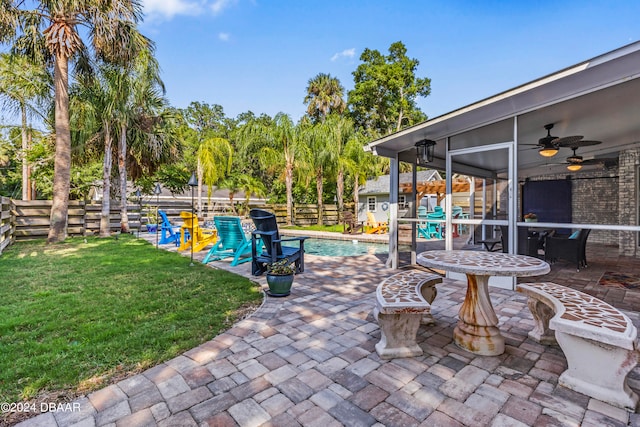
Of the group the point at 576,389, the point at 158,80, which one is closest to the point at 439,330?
the point at 576,389

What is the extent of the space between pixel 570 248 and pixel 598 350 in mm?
4291

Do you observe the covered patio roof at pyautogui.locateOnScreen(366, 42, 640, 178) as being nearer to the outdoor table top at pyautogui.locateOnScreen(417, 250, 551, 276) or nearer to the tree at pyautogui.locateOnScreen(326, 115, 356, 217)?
the outdoor table top at pyautogui.locateOnScreen(417, 250, 551, 276)

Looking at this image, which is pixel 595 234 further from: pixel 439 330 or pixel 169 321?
pixel 169 321

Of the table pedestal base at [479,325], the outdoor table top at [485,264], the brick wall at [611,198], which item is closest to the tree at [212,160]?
the brick wall at [611,198]

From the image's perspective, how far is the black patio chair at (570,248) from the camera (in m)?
5.12

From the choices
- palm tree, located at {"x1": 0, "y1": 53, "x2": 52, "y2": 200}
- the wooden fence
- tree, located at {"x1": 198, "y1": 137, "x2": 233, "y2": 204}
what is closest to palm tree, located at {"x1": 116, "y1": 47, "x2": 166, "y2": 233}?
palm tree, located at {"x1": 0, "y1": 53, "x2": 52, "y2": 200}

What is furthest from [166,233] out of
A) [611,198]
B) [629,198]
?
[611,198]

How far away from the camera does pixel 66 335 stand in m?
2.70

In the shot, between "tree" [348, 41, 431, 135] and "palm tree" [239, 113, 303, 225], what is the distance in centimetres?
1343

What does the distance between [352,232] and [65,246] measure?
9.65 metres

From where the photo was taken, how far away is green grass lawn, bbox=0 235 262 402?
214 centimetres

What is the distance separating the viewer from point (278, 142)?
16.0 m

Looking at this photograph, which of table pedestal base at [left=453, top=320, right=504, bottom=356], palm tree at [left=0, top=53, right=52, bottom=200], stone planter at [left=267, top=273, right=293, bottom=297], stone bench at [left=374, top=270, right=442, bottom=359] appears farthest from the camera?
palm tree at [left=0, top=53, right=52, bottom=200]

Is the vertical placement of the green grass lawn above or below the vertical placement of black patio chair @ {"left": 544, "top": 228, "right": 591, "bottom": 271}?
below
